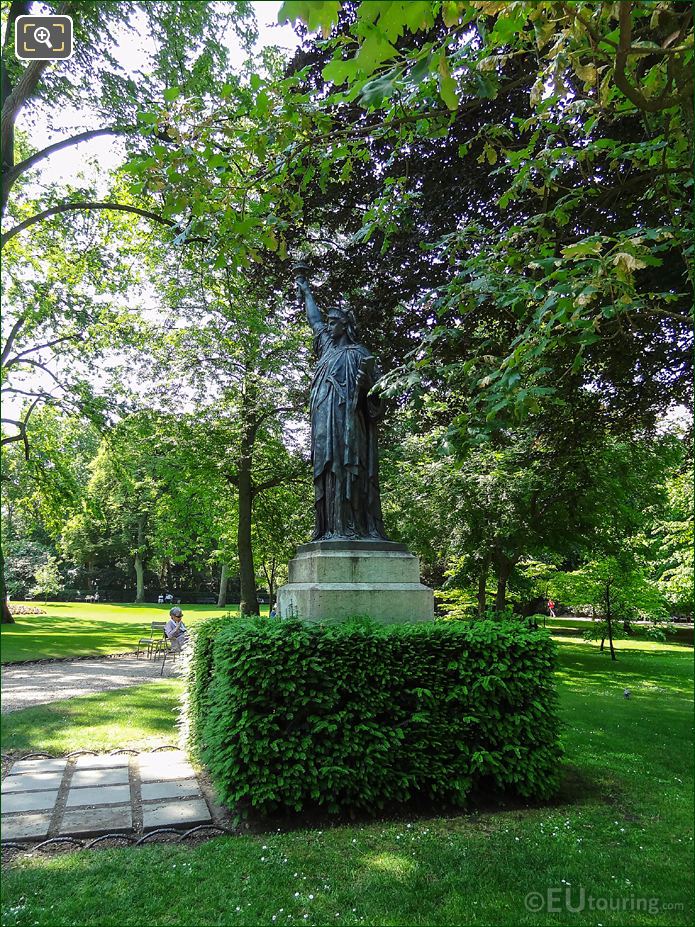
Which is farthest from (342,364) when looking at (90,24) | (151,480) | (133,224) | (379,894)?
(151,480)

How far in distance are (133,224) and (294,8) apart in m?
14.7

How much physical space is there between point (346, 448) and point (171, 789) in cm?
387

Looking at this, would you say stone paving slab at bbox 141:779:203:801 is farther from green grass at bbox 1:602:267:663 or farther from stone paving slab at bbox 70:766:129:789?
green grass at bbox 1:602:267:663

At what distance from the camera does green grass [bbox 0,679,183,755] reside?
7266mm

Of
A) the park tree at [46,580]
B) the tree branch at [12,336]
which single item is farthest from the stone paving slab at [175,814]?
the park tree at [46,580]

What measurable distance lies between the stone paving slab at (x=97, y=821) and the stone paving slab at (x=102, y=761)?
1.31m

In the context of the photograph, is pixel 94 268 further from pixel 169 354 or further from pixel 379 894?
pixel 379 894

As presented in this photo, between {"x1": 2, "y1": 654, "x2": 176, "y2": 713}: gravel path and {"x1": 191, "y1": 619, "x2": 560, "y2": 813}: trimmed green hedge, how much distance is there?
6.04m

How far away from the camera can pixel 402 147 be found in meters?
7.53

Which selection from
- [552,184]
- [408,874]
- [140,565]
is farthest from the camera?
[140,565]

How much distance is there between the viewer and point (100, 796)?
5.48 m

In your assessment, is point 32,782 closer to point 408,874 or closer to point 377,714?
point 377,714

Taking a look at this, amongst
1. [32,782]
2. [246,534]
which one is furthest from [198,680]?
[246,534]

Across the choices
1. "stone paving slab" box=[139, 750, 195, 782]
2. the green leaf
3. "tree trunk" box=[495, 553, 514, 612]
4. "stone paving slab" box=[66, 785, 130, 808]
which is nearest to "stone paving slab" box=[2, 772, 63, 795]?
"stone paving slab" box=[66, 785, 130, 808]
